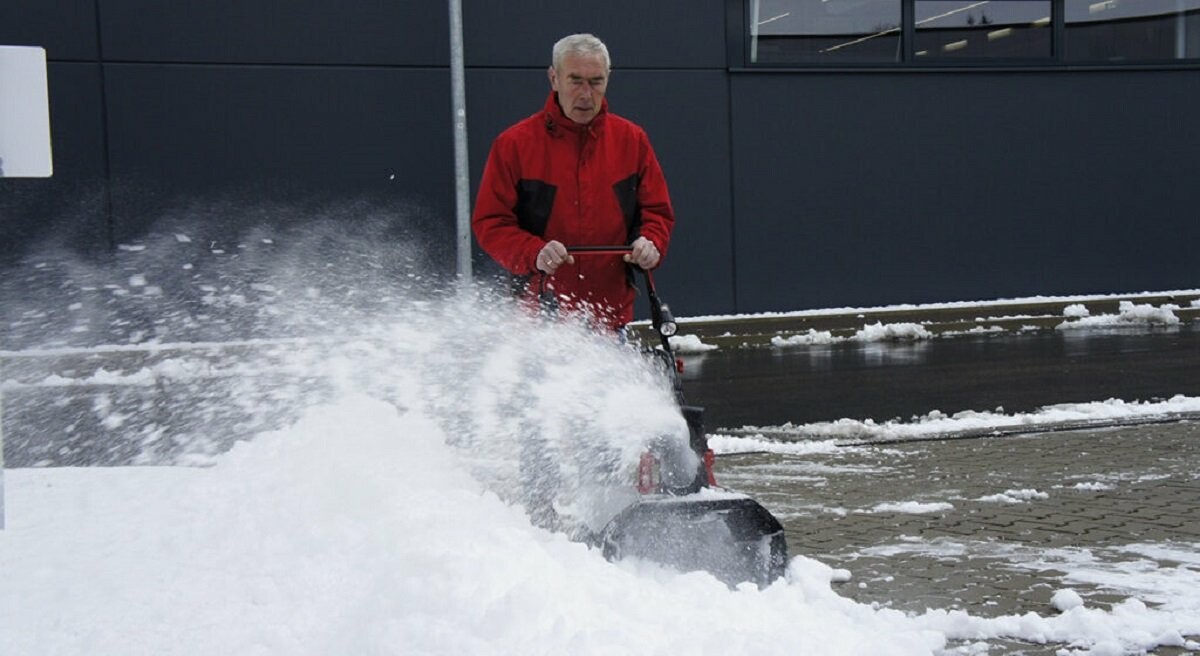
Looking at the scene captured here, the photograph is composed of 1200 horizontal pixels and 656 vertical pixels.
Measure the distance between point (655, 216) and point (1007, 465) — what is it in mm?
3191

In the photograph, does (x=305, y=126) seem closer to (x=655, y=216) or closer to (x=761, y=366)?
(x=761, y=366)

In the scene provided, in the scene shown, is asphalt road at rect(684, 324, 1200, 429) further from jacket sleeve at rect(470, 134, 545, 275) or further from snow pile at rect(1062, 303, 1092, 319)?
jacket sleeve at rect(470, 134, 545, 275)

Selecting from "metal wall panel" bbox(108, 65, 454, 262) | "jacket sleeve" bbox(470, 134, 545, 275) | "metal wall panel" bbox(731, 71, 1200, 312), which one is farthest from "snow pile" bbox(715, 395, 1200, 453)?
"metal wall panel" bbox(108, 65, 454, 262)

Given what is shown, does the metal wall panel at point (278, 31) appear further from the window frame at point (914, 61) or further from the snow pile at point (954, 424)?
the snow pile at point (954, 424)

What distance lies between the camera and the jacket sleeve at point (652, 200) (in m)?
5.11

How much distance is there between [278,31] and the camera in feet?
44.0

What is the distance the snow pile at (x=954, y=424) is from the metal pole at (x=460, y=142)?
14.8 feet

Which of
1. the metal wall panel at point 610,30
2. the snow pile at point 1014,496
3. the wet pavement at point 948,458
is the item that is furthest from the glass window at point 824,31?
the snow pile at point 1014,496

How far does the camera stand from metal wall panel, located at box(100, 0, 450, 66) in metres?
12.9

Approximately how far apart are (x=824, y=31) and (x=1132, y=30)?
4.14 metres

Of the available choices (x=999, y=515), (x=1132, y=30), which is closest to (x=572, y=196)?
(x=999, y=515)

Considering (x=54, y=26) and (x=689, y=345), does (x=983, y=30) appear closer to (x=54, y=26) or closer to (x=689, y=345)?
(x=689, y=345)

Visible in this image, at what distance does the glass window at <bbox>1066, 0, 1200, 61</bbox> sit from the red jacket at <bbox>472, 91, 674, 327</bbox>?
41.6 feet

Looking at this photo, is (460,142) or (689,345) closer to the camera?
(460,142)
